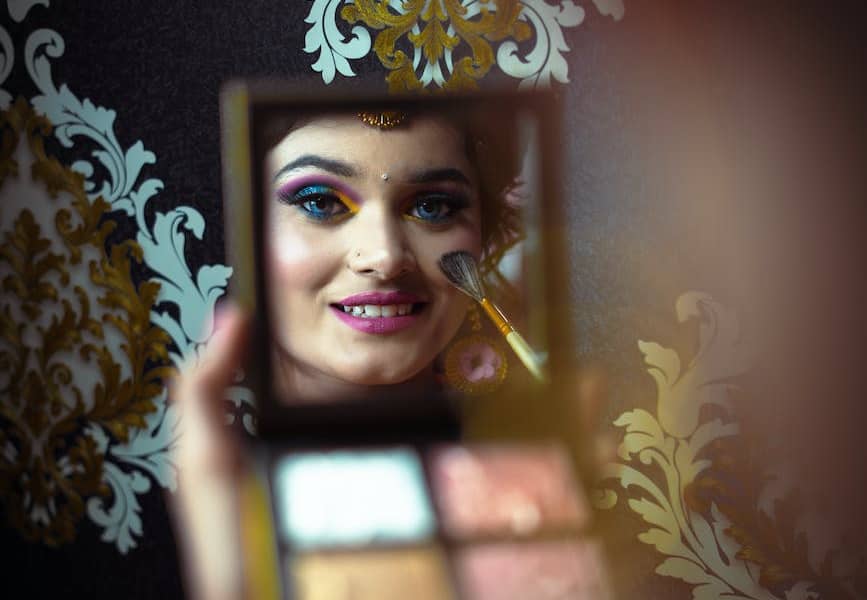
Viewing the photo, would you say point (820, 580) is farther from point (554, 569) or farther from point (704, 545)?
point (554, 569)

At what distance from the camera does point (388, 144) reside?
611 millimetres

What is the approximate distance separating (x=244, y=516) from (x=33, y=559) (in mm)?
361

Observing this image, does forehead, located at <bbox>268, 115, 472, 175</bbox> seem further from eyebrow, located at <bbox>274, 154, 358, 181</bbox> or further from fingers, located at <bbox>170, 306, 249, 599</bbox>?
fingers, located at <bbox>170, 306, 249, 599</bbox>

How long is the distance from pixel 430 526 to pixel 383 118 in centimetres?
28

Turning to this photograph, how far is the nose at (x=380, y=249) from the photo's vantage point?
602 millimetres

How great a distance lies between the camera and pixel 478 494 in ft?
1.88

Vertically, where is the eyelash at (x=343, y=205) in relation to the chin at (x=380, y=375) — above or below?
above

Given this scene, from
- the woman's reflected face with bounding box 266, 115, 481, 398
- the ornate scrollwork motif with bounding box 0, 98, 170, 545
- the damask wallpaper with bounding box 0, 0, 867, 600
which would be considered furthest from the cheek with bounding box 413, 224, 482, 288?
the ornate scrollwork motif with bounding box 0, 98, 170, 545

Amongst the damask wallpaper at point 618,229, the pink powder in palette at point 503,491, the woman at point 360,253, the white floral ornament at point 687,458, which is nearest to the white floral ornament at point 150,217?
the damask wallpaper at point 618,229

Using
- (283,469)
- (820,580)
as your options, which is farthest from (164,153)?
(820,580)

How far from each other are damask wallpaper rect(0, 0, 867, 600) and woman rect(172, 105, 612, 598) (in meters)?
0.11

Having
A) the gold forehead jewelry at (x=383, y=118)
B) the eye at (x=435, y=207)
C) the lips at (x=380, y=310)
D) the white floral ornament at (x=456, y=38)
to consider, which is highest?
the white floral ornament at (x=456, y=38)

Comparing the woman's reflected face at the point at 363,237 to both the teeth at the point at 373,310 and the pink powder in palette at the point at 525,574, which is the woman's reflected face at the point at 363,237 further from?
the pink powder in palette at the point at 525,574

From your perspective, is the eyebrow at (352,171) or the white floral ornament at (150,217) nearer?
the eyebrow at (352,171)
